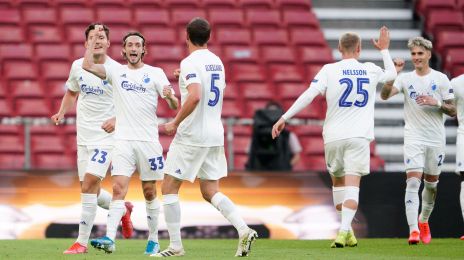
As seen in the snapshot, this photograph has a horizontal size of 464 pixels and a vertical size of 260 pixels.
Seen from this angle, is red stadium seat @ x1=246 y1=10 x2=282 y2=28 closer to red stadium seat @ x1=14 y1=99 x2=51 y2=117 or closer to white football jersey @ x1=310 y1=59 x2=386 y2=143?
red stadium seat @ x1=14 y1=99 x2=51 y2=117

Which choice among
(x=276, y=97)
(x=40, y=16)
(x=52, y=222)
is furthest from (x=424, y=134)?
(x=40, y=16)

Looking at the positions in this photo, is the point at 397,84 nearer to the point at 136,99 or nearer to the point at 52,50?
the point at 136,99

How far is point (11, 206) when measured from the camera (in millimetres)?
14398

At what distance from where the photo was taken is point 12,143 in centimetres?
1504

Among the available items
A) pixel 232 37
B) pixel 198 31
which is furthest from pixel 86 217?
pixel 232 37

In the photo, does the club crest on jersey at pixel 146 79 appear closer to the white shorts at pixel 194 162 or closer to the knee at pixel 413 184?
the white shorts at pixel 194 162

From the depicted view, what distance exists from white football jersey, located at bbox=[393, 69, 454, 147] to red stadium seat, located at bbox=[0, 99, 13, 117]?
749cm

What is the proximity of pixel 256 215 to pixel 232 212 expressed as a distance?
16.8 ft

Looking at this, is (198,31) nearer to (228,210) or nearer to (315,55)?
(228,210)

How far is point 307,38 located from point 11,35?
5.41 meters

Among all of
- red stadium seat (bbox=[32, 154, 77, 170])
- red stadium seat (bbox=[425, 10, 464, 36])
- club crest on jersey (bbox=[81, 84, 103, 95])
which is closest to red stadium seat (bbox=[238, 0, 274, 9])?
red stadium seat (bbox=[425, 10, 464, 36])

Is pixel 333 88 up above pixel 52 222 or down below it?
above

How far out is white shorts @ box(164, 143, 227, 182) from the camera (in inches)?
383

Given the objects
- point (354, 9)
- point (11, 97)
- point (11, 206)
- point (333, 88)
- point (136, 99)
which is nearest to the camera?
point (136, 99)
